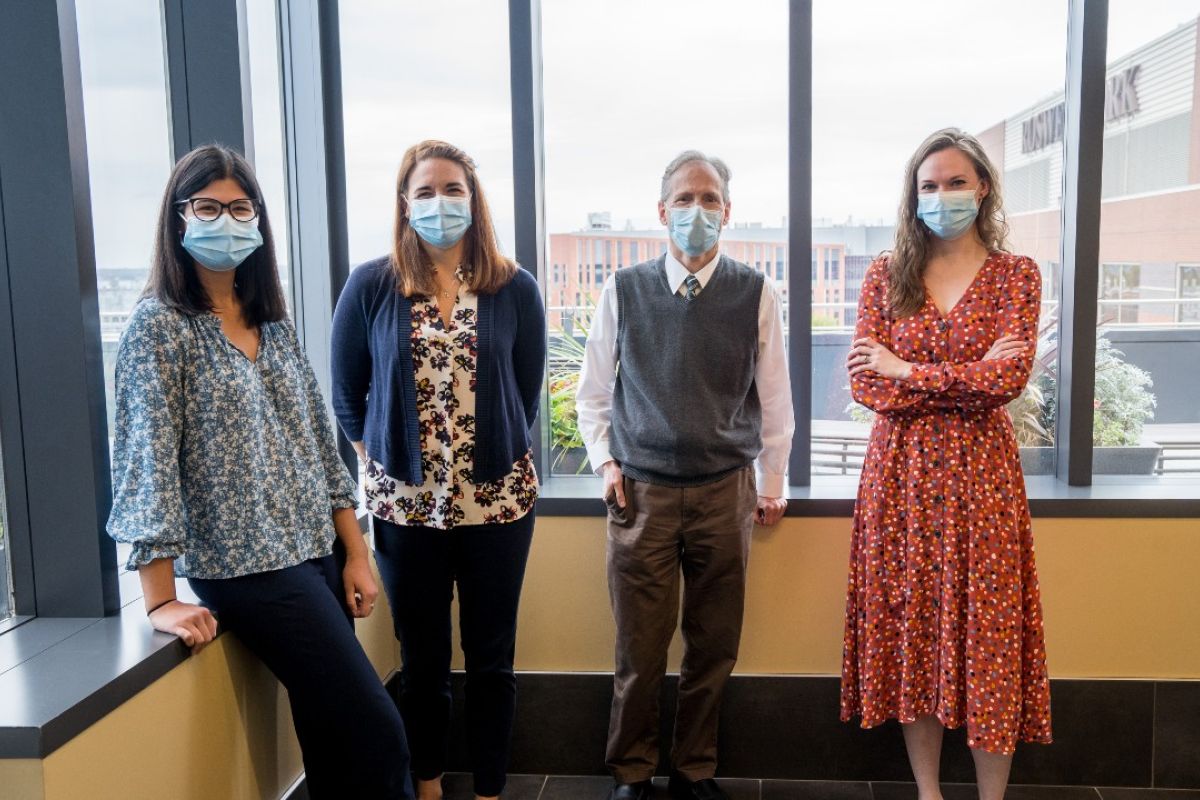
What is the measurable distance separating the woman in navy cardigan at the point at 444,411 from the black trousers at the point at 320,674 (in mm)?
303

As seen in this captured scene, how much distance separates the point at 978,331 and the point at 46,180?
1.83 metres

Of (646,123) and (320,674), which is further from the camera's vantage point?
(646,123)

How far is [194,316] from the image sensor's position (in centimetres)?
177

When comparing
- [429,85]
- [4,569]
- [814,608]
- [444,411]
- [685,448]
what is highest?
[429,85]

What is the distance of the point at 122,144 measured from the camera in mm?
2090

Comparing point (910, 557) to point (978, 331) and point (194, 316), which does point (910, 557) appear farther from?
point (194, 316)

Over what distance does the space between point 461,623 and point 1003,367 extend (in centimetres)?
131

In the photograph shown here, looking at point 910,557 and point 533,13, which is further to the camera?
point 533,13

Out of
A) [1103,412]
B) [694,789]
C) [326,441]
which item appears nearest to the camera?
[326,441]

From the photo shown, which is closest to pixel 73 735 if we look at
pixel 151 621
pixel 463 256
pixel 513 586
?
pixel 151 621

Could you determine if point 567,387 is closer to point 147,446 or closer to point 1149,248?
point 147,446

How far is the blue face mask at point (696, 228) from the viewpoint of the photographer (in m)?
2.25

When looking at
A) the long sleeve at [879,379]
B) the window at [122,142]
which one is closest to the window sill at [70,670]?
the window at [122,142]

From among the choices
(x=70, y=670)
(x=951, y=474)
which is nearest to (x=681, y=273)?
(x=951, y=474)
